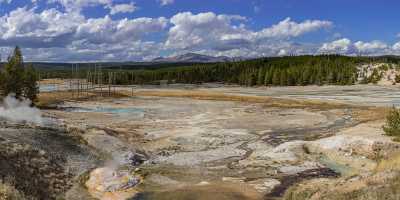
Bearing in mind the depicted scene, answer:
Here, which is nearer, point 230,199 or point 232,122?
point 230,199

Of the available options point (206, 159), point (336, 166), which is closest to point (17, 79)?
point (206, 159)

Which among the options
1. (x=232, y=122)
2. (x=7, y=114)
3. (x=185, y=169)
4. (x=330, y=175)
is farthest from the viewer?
(x=232, y=122)

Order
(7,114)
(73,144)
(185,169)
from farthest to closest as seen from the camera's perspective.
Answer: (7,114), (73,144), (185,169)

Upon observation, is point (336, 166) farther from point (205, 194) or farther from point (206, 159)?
point (205, 194)

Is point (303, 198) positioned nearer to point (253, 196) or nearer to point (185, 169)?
point (253, 196)

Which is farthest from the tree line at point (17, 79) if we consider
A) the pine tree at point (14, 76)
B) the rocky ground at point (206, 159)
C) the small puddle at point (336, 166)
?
the small puddle at point (336, 166)

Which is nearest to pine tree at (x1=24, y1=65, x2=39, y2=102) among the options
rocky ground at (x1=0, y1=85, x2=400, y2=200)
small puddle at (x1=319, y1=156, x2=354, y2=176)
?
rocky ground at (x1=0, y1=85, x2=400, y2=200)

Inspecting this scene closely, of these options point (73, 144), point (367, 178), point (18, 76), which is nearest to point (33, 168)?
point (73, 144)

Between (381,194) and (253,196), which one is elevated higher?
(381,194)
